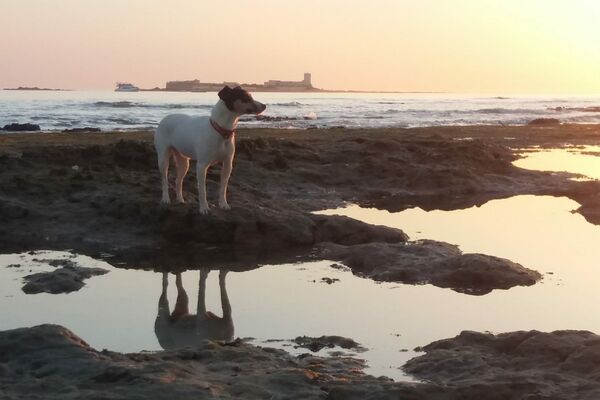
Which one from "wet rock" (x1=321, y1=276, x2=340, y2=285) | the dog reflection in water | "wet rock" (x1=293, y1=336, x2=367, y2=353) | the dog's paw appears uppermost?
the dog's paw

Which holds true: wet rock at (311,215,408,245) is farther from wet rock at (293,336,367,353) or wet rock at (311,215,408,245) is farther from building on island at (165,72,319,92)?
building on island at (165,72,319,92)

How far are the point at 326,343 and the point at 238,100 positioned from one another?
191 inches

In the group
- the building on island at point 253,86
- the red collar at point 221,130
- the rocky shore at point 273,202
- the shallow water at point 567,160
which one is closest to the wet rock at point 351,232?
the rocky shore at point 273,202

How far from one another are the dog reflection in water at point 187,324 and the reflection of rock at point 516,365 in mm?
1781

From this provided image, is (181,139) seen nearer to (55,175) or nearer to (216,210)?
(216,210)

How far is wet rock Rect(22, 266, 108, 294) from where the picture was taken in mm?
7852

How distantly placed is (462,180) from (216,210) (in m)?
6.87

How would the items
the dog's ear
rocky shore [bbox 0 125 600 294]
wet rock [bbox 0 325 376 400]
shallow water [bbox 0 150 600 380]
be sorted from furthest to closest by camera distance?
1. the dog's ear
2. rocky shore [bbox 0 125 600 294]
3. shallow water [bbox 0 150 600 380]
4. wet rock [bbox 0 325 376 400]

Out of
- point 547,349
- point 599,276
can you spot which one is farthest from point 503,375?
point 599,276

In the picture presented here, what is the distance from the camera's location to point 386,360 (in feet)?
18.8

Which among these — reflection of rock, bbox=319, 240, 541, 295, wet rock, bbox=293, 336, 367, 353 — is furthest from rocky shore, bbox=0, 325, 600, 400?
reflection of rock, bbox=319, 240, 541, 295

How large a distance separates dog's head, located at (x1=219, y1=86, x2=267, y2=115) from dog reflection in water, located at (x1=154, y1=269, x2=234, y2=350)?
300cm

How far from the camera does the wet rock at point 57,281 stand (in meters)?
7.85

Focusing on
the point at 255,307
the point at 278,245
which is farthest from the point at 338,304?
the point at 278,245
